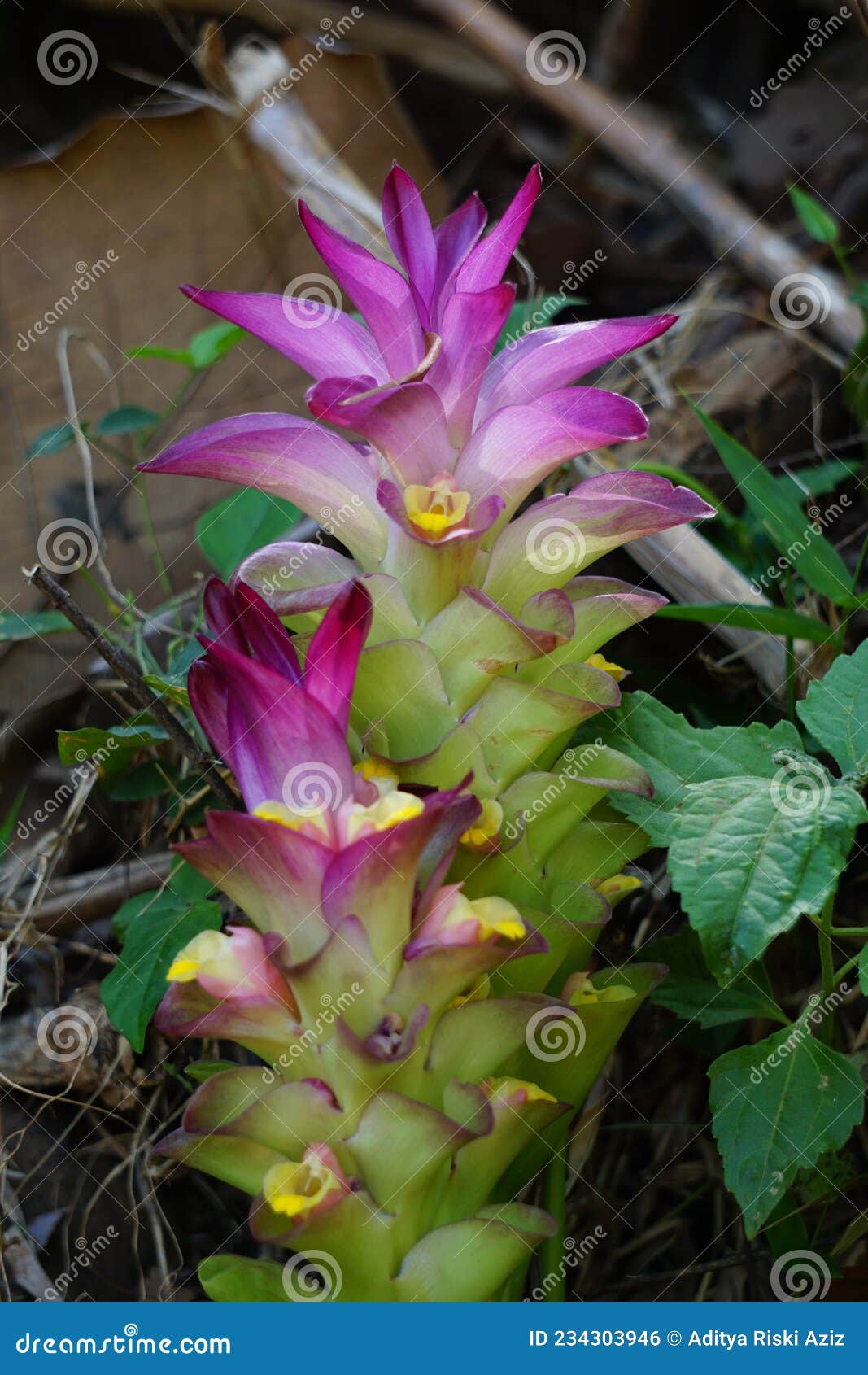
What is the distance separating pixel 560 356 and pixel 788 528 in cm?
49

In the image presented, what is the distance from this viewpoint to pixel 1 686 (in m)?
1.92

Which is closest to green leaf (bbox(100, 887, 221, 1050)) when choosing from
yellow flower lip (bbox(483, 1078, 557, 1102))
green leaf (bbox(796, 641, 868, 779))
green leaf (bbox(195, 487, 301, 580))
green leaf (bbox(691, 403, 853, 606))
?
yellow flower lip (bbox(483, 1078, 557, 1102))

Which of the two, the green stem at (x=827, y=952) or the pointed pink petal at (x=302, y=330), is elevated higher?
the pointed pink petal at (x=302, y=330)

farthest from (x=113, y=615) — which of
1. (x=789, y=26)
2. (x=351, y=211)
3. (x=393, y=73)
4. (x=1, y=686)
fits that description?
(x=789, y=26)

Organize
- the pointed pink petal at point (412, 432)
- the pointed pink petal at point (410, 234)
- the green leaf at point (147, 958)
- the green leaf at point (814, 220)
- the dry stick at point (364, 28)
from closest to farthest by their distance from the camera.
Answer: the pointed pink petal at point (412, 432) < the pointed pink petal at point (410, 234) < the green leaf at point (147, 958) < the green leaf at point (814, 220) < the dry stick at point (364, 28)

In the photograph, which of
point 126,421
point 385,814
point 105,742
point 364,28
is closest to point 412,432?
point 385,814

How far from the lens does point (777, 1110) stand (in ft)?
3.36

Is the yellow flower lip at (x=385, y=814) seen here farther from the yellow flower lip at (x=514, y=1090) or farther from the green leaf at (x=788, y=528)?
the green leaf at (x=788, y=528)

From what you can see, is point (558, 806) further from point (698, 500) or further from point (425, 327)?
point (425, 327)

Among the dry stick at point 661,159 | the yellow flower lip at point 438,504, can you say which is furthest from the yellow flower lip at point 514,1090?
the dry stick at point 661,159

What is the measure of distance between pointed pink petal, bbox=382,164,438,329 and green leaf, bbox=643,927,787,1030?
616mm

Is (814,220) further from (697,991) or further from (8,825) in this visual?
(8,825)

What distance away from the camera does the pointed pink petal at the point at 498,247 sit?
1.05m

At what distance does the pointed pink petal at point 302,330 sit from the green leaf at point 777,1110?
0.65m
